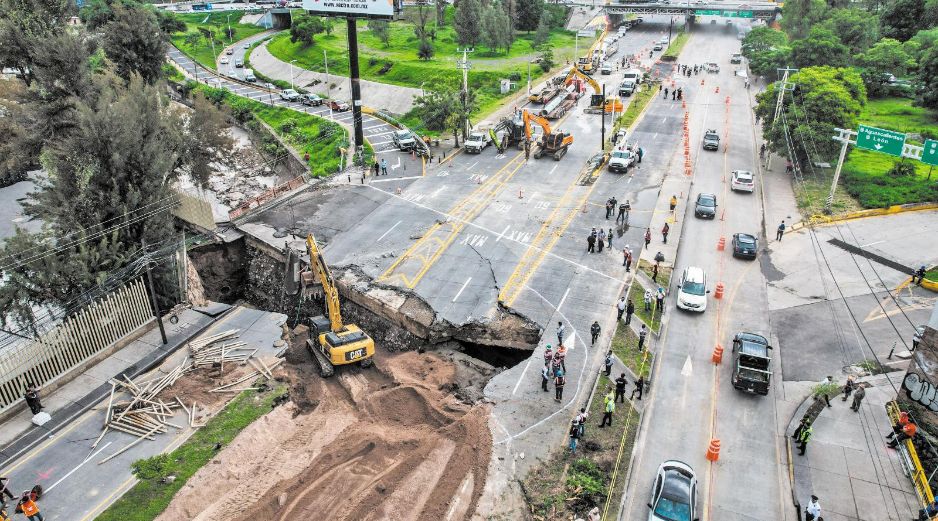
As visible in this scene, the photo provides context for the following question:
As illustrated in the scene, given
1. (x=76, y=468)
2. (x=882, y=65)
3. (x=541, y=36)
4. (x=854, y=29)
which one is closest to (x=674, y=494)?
(x=76, y=468)

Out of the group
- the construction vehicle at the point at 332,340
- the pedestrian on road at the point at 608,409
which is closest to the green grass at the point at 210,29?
the construction vehicle at the point at 332,340

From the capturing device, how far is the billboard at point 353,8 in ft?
175

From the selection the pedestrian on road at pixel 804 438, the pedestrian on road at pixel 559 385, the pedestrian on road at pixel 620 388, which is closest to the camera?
the pedestrian on road at pixel 804 438

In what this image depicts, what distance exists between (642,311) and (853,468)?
12.8 m

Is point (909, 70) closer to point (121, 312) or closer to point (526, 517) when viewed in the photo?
point (526, 517)

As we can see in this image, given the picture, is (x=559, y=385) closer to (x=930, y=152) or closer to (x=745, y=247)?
(x=745, y=247)

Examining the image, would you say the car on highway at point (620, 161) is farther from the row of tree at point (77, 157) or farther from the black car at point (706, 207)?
the row of tree at point (77, 157)

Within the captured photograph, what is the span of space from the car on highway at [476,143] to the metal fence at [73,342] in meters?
34.4

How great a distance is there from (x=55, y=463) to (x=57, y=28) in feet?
124

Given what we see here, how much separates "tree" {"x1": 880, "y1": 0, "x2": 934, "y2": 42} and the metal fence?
101839 millimetres

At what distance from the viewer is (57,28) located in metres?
48.4

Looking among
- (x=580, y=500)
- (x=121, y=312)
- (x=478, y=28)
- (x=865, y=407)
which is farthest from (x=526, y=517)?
(x=478, y=28)

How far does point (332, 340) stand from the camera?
30.9 metres

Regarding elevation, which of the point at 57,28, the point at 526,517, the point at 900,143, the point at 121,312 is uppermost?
the point at 57,28
